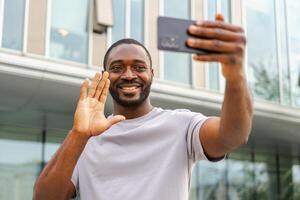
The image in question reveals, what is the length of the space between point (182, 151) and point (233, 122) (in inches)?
13.5

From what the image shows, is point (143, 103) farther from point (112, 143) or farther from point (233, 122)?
point (233, 122)

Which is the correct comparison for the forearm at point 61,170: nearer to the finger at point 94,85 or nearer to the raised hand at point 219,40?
the finger at point 94,85

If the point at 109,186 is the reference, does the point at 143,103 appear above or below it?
above

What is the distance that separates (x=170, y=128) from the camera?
85.0 inches

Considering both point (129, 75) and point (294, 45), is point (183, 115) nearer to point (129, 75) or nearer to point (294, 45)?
point (129, 75)

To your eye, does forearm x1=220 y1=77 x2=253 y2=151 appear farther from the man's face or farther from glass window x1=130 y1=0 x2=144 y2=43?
glass window x1=130 y1=0 x2=144 y2=43

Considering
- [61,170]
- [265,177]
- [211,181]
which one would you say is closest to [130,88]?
[61,170]

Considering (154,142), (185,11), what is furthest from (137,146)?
(185,11)

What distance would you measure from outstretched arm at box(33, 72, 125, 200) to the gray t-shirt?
0.38 ft

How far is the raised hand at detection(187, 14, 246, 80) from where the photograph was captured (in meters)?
1.53

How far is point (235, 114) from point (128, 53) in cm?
61

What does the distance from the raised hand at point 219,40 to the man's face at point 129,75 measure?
0.65 meters

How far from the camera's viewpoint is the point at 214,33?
152cm

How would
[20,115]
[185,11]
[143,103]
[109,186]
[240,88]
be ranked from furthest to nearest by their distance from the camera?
[185,11] < [20,115] < [143,103] < [109,186] < [240,88]
